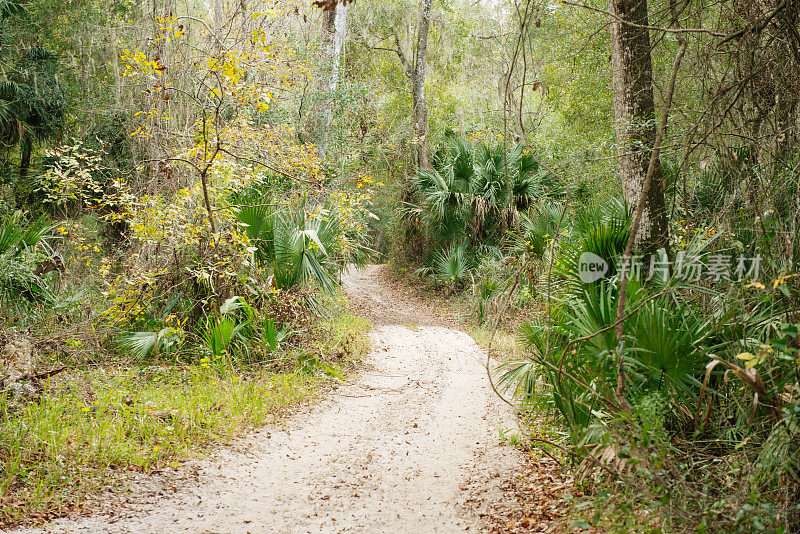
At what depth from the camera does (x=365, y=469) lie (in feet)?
15.5

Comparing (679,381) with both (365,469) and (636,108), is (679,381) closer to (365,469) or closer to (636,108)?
(365,469)

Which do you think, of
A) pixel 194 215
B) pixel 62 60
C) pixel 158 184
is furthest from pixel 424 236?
pixel 62 60

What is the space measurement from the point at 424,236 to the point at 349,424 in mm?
9967

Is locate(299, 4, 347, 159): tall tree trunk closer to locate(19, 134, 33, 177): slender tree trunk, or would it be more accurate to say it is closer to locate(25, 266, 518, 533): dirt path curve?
locate(19, 134, 33, 177): slender tree trunk

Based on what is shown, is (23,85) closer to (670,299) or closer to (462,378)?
(462,378)

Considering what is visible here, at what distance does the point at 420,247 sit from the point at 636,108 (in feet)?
34.3

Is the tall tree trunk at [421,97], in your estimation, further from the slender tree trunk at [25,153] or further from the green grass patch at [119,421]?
the green grass patch at [119,421]

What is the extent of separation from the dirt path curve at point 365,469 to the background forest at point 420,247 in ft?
1.40

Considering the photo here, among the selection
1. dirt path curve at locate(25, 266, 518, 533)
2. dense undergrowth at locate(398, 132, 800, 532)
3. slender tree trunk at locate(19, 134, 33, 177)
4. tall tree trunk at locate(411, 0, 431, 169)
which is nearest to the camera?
dense undergrowth at locate(398, 132, 800, 532)

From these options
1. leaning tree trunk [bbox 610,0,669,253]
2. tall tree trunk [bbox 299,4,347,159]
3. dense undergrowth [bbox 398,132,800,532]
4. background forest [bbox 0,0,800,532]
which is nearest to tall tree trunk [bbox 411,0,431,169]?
background forest [bbox 0,0,800,532]

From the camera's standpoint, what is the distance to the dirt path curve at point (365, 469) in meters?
3.73

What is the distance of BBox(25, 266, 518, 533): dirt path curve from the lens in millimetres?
3730

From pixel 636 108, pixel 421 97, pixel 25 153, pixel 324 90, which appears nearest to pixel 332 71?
pixel 324 90

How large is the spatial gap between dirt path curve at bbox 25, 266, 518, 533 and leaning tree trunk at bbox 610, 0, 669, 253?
2.61m
